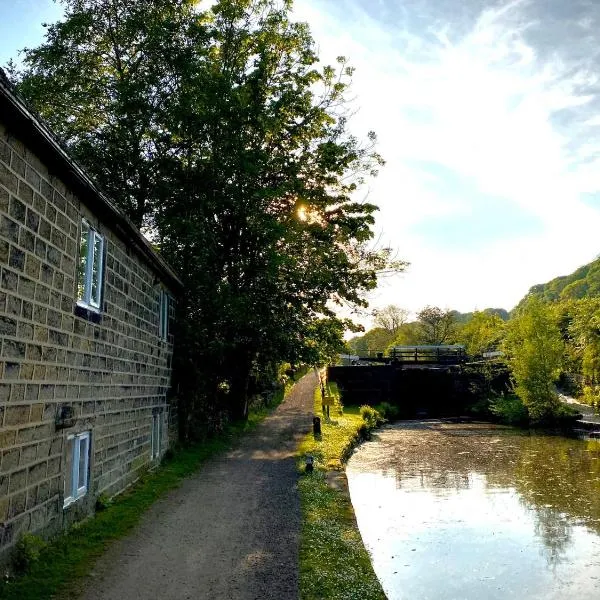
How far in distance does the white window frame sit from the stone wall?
325cm

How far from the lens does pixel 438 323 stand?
2675 inches

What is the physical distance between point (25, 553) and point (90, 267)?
4.40 m

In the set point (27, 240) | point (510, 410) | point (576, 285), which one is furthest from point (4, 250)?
point (576, 285)

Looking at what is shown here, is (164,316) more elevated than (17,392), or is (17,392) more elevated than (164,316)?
(164,316)

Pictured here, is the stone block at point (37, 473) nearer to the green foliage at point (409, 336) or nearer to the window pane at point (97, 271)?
the window pane at point (97, 271)

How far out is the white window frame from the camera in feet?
49.4

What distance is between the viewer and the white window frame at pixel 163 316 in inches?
593

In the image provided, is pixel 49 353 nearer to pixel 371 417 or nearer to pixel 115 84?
pixel 115 84

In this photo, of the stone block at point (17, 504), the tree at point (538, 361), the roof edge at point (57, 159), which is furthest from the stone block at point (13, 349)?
the tree at point (538, 361)

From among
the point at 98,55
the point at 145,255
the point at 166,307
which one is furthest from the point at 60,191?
the point at 98,55

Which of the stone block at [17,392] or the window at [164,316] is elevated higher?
the window at [164,316]

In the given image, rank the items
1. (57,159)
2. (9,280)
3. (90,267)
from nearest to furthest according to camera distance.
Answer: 1. (9,280)
2. (57,159)
3. (90,267)

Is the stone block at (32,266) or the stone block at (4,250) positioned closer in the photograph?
the stone block at (4,250)

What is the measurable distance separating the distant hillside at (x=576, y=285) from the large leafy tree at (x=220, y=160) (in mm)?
52560
